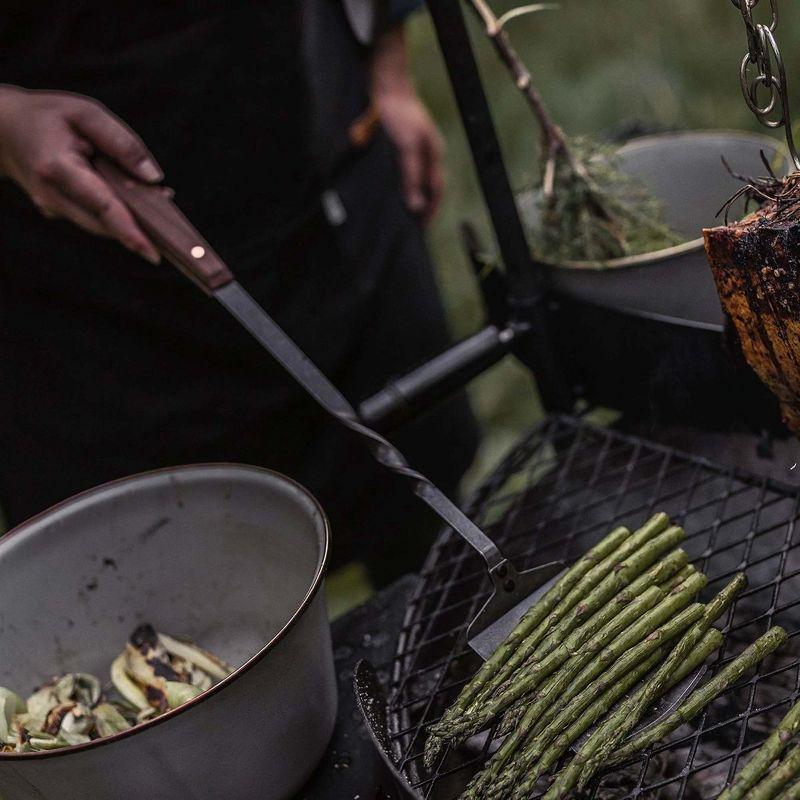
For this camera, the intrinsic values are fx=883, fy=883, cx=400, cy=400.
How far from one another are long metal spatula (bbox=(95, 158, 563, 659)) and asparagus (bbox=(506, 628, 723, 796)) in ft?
0.75

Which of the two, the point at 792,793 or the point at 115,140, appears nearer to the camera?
the point at 792,793

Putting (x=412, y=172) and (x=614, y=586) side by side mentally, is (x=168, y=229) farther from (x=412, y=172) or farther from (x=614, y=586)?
(x=412, y=172)

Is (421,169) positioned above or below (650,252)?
above

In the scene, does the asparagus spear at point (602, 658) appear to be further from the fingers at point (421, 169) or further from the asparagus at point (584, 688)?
the fingers at point (421, 169)

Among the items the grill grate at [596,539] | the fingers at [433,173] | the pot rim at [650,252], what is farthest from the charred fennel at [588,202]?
the fingers at [433,173]

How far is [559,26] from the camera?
8.36m

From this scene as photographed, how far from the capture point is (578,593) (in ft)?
6.13

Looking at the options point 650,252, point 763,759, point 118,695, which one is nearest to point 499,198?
point 650,252

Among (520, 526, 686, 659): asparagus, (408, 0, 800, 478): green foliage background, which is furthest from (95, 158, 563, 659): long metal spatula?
(408, 0, 800, 478): green foliage background

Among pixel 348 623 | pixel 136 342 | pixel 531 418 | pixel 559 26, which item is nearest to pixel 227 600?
pixel 348 623

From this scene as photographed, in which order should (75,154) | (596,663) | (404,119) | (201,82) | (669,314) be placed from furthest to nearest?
(404,119)
(201,82)
(669,314)
(75,154)
(596,663)

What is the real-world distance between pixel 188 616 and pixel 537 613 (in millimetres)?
1062

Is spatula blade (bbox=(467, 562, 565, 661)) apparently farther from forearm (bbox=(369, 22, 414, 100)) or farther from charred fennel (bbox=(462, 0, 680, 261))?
forearm (bbox=(369, 22, 414, 100))

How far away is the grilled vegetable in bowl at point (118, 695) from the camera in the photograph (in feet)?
6.55
